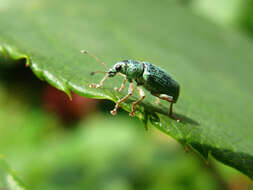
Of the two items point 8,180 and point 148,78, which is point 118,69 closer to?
point 148,78

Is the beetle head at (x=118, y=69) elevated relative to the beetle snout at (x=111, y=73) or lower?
elevated

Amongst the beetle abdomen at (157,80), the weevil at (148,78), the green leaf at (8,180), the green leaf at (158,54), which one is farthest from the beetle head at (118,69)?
the green leaf at (8,180)

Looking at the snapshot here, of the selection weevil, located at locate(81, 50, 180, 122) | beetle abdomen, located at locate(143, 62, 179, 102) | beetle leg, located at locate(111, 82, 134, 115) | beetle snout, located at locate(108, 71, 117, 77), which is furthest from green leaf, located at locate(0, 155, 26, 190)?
beetle abdomen, located at locate(143, 62, 179, 102)

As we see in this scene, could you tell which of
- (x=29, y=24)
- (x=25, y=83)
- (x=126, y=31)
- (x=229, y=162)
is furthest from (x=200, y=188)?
(x=25, y=83)

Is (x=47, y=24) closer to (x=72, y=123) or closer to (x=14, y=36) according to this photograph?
Result: (x=14, y=36)

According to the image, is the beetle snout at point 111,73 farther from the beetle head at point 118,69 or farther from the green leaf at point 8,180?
the green leaf at point 8,180

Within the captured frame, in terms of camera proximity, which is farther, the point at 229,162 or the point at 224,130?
the point at 224,130
